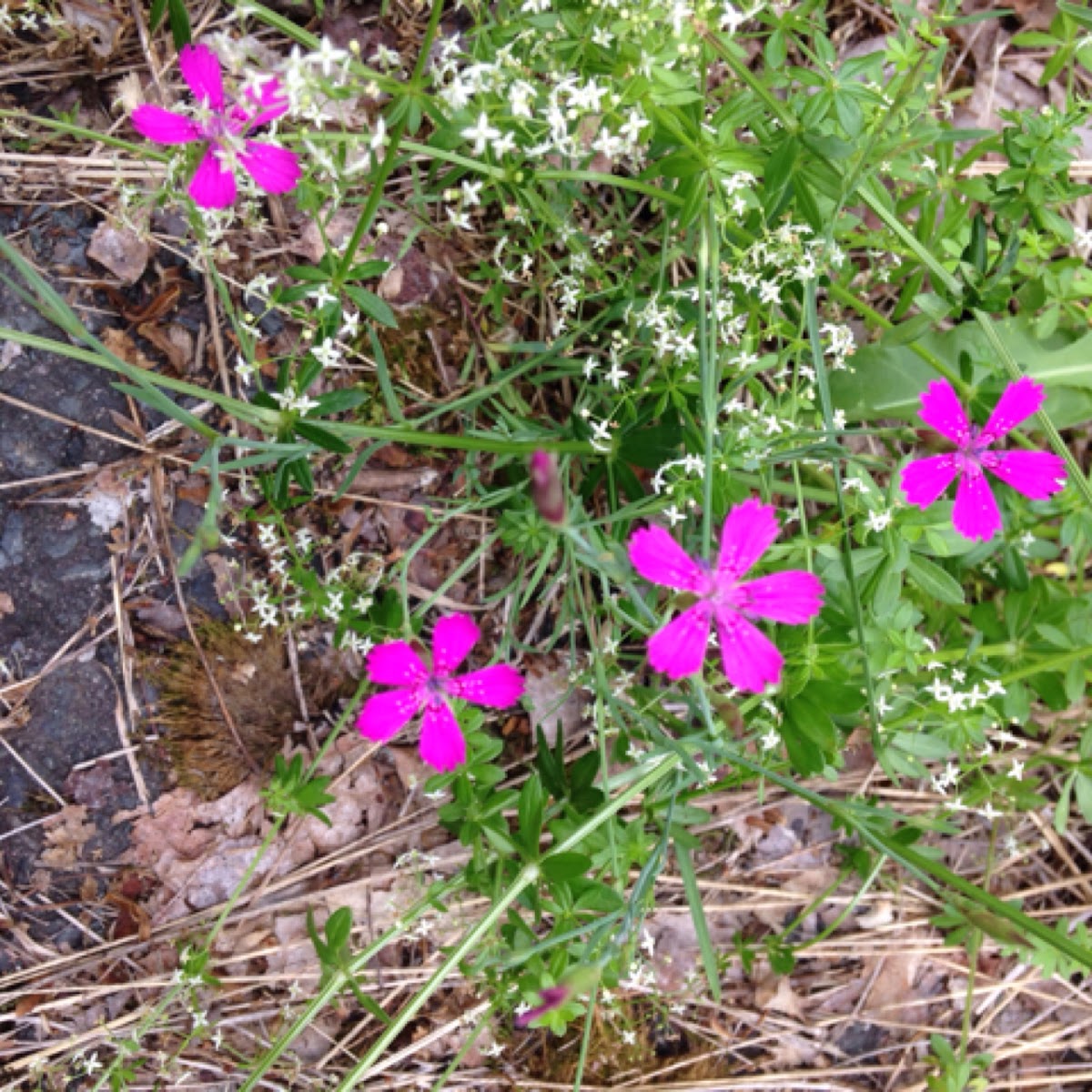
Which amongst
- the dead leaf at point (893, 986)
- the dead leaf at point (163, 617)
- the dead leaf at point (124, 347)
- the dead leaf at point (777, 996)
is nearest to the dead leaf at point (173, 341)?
the dead leaf at point (124, 347)

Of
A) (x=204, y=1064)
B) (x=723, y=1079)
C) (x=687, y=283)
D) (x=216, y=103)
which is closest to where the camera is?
(x=216, y=103)

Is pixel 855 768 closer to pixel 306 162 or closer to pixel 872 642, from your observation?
pixel 872 642

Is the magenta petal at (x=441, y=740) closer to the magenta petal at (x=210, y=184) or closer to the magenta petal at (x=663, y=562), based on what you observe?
the magenta petal at (x=663, y=562)

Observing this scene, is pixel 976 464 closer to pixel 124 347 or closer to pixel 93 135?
pixel 93 135

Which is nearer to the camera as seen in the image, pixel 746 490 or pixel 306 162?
pixel 306 162

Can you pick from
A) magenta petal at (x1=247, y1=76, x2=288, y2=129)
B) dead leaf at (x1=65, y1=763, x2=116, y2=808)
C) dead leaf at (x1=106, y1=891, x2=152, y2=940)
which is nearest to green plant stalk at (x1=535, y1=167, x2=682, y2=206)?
magenta petal at (x1=247, y1=76, x2=288, y2=129)

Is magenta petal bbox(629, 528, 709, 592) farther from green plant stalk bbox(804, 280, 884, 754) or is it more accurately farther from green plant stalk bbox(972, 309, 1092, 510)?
green plant stalk bbox(972, 309, 1092, 510)

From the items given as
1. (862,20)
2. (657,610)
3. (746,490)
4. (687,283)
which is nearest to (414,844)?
(657,610)
